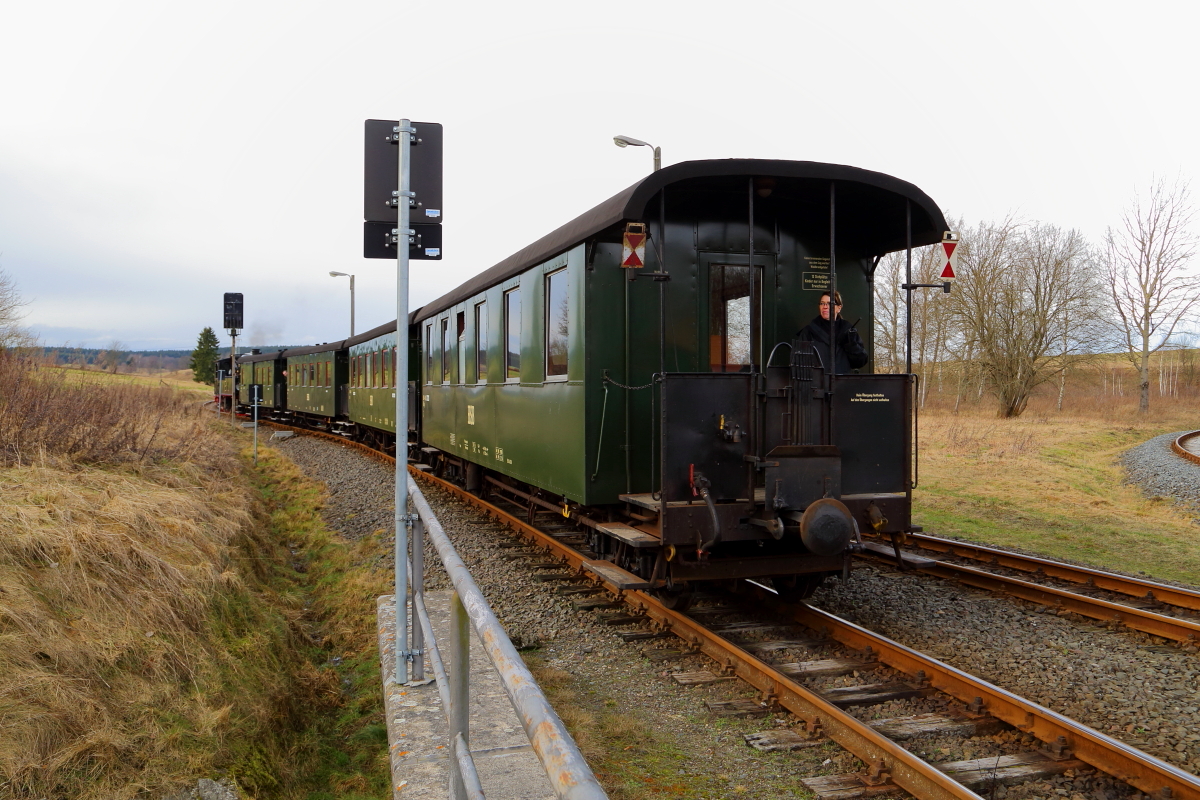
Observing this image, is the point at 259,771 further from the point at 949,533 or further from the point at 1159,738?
the point at 949,533

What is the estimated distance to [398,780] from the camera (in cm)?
347

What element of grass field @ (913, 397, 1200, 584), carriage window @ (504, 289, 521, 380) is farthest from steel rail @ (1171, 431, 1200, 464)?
carriage window @ (504, 289, 521, 380)

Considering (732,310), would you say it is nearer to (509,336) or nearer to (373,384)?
(509,336)

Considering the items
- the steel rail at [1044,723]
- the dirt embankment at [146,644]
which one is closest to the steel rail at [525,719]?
the dirt embankment at [146,644]

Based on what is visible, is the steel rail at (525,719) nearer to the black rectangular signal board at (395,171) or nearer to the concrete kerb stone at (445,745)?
the concrete kerb stone at (445,745)

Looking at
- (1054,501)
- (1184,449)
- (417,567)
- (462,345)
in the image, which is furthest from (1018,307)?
(417,567)

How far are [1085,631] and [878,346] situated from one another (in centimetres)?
3024

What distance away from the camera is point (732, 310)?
21.9ft

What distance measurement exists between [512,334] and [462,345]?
2766mm

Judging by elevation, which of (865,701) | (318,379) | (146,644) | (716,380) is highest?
(318,379)

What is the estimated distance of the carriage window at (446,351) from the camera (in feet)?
40.3

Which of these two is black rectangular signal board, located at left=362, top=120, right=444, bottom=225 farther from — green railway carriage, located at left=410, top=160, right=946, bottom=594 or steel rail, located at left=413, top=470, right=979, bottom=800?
steel rail, located at left=413, top=470, right=979, bottom=800

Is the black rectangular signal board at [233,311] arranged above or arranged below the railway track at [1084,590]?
above

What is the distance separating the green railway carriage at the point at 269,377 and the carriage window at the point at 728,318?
27.9 meters
